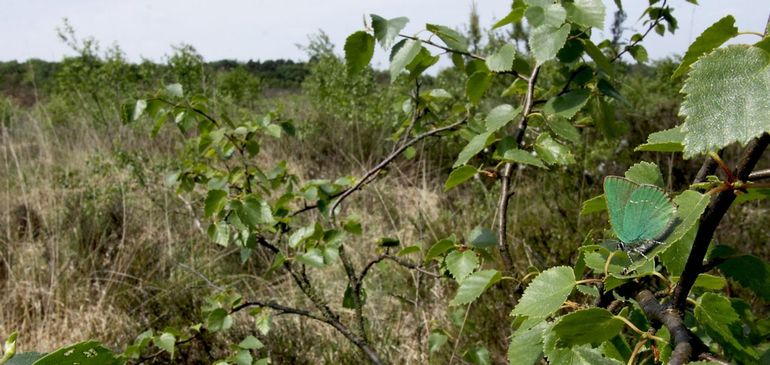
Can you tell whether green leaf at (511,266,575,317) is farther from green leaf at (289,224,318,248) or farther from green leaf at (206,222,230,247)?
green leaf at (206,222,230,247)

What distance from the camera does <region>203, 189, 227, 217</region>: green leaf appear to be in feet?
4.51

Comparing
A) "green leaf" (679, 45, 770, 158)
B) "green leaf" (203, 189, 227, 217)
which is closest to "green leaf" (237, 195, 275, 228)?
"green leaf" (203, 189, 227, 217)

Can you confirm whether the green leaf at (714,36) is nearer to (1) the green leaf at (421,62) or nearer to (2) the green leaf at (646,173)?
(2) the green leaf at (646,173)

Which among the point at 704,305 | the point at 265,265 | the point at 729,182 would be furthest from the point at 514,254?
the point at 729,182

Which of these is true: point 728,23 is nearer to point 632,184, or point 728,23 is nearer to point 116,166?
point 632,184

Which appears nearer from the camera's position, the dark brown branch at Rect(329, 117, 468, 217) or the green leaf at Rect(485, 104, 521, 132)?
the green leaf at Rect(485, 104, 521, 132)

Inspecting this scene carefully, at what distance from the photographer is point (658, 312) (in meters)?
0.53

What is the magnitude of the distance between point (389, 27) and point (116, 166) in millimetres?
3692

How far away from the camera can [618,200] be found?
452mm

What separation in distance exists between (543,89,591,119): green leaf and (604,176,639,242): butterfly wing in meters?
0.58

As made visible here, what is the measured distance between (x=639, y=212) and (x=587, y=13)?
21.5 inches

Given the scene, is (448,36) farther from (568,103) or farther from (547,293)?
(547,293)

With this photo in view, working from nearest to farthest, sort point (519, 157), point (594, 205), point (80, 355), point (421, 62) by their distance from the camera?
point (80, 355)
point (594, 205)
point (519, 157)
point (421, 62)

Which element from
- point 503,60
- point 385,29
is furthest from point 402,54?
point 503,60
